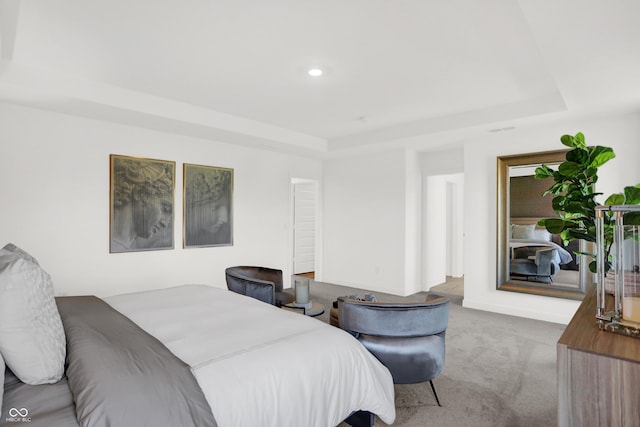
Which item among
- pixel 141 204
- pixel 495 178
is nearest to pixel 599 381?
pixel 495 178

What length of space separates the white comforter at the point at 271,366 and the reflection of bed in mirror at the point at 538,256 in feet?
10.8

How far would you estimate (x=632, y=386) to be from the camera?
0.96m

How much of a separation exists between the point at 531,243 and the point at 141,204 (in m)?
4.85

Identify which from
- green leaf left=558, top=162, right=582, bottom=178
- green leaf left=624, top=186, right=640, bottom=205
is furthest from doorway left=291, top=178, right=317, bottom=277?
green leaf left=624, top=186, right=640, bottom=205

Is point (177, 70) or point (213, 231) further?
point (213, 231)

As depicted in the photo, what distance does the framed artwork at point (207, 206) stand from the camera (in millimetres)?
4766

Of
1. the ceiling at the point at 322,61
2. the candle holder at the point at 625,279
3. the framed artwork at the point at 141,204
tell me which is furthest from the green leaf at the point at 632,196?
the framed artwork at the point at 141,204

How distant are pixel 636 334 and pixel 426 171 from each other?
4.96 metres

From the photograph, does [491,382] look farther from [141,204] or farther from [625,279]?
[141,204]

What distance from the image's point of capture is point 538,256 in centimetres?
439

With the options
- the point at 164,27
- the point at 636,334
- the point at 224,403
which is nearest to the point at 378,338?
the point at 224,403

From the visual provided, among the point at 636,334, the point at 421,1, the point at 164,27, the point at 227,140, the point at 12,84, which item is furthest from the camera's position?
the point at 227,140

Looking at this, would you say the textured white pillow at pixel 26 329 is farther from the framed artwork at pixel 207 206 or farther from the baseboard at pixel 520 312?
the baseboard at pixel 520 312

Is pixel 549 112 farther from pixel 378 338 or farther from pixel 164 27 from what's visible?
pixel 164 27
